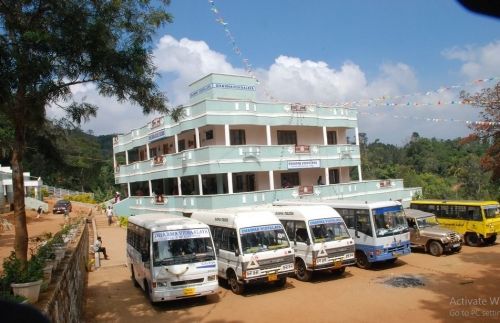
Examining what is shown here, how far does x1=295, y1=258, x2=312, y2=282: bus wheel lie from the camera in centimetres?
1559

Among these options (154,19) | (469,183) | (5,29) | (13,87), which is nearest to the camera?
(13,87)

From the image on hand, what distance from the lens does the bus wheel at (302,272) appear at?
15586 mm

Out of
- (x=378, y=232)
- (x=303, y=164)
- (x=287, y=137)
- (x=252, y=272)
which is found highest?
(x=287, y=137)

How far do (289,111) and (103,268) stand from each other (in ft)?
48.0

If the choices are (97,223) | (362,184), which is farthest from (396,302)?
(97,223)

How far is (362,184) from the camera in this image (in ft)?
95.6

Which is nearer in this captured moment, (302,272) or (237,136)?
(302,272)

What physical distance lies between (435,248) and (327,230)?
605 cm

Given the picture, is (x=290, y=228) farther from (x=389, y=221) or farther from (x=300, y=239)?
(x=389, y=221)

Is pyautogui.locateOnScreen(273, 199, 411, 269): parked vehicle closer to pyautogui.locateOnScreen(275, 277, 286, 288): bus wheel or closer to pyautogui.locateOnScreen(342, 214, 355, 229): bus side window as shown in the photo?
pyautogui.locateOnScreen(342, 214, 355, 229): bus side window

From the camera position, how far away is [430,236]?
63.0 ft

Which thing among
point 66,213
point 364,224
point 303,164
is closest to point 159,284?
point 364,224

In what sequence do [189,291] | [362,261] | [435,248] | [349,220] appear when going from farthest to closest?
[435,248], [349,220], [362,261], [189,291]

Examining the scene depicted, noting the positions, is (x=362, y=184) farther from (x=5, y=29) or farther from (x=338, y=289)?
(x=5, y=29)
